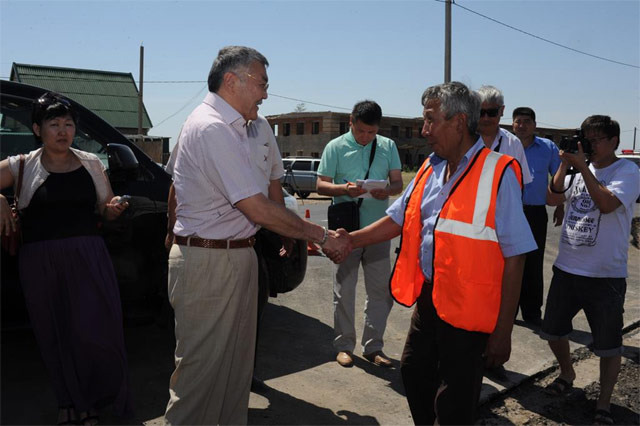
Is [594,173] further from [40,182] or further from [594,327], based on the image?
[40,182]

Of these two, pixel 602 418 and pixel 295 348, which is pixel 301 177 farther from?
pixel 602 418

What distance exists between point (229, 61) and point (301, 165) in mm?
24815

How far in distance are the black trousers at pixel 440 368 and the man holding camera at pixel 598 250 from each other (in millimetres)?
1586

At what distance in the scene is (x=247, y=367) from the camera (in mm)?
3146

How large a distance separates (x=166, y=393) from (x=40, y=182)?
157 cm

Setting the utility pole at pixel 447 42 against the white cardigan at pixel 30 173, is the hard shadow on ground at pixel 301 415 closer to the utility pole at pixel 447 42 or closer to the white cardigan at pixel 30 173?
the white cardigan at pixel 30 173

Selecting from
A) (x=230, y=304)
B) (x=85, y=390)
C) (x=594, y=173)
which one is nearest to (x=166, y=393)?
(x=85, y=390)

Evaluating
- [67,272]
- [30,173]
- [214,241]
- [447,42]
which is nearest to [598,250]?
[214,241]

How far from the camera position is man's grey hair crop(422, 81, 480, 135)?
275 centimetres

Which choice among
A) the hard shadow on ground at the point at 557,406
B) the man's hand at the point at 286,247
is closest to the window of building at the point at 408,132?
the hard shadow on ground at the point at 557,406

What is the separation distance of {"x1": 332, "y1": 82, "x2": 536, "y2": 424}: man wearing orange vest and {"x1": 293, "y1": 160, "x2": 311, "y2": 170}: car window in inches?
972

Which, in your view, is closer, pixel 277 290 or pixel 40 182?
pixel 40 182

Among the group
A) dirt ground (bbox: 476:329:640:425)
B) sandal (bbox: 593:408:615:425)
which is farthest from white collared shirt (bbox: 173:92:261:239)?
sandal (bbox: 593:408:615:425)

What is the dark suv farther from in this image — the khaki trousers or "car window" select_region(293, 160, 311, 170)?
the khaki trousers
